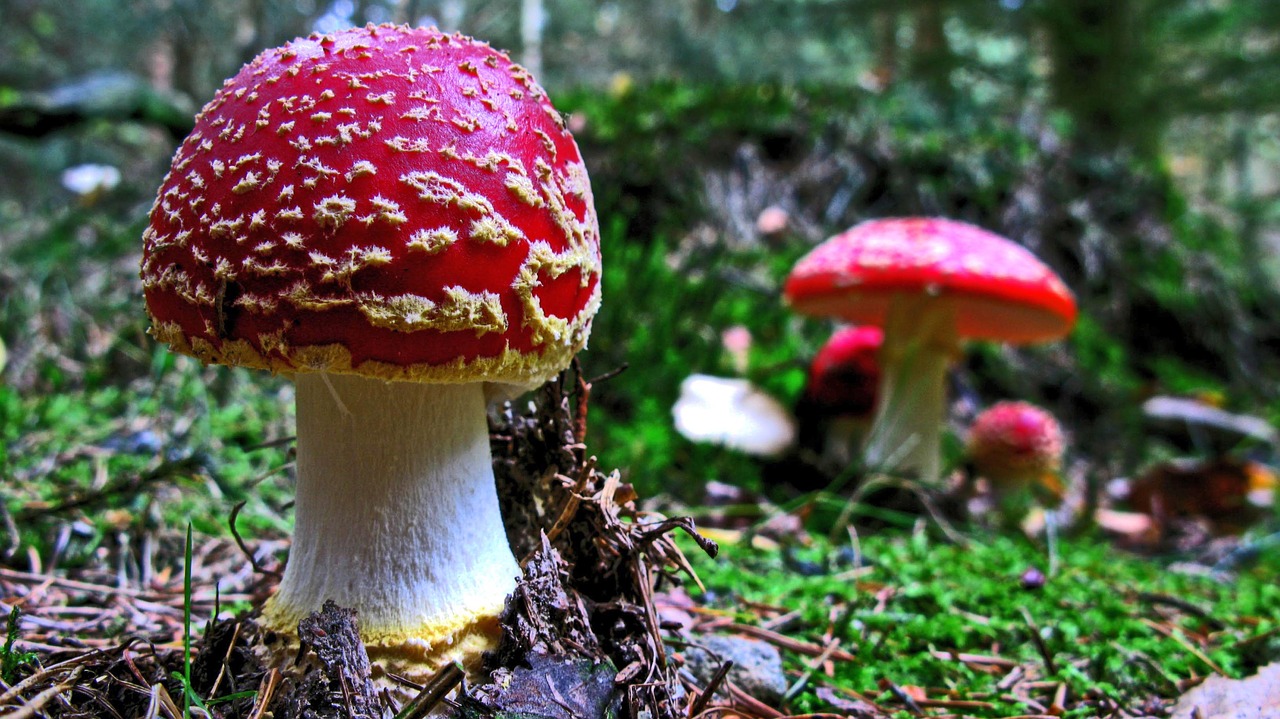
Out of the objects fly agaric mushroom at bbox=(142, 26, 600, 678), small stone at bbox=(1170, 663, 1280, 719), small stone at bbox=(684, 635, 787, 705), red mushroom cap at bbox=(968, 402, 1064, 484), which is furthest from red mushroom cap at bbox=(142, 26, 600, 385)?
red mushroom cap at bbox=(968, 402, 1064, 484)

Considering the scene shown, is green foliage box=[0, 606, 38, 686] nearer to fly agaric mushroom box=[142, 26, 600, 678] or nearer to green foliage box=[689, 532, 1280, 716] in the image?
fly agaric mushroom box=[142, 26, 600, 678]

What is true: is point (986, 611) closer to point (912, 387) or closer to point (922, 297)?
point (912, 387)

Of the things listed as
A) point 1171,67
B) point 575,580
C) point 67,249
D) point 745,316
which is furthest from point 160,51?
point 575,580

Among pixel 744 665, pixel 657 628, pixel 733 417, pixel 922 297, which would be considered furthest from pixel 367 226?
pixel 922 297

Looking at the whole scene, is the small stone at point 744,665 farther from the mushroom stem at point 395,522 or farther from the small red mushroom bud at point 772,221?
the small red mushroom bud at point 772,221

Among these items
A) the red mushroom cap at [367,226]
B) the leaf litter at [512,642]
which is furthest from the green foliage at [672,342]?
the red mushroom cap at [367,226]

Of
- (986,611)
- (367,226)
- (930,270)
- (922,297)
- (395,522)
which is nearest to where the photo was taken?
(367,226)

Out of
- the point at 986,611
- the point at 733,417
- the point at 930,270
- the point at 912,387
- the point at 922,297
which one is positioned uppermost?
the point at 930,270

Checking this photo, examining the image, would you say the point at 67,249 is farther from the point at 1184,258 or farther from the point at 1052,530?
the point at 1184,258
